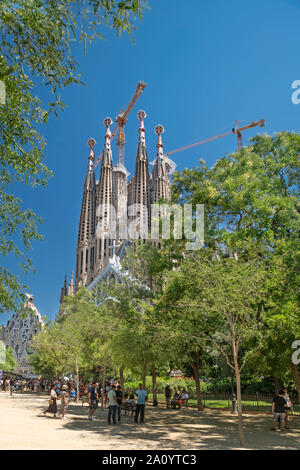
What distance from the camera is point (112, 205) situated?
102062 millimetres

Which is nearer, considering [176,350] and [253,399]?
[176,350]

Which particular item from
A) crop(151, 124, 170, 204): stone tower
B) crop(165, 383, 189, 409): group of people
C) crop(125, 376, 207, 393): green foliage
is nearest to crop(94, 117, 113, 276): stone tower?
crop(151, 124, 170, 204): stone tower

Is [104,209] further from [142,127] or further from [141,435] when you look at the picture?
[141,435]

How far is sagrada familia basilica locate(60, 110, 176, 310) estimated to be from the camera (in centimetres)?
9494

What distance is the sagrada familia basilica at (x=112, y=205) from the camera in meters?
94.9

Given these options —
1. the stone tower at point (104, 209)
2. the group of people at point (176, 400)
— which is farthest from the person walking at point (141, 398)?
the stone tower at point (104, 209)

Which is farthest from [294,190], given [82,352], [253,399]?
[82,352]

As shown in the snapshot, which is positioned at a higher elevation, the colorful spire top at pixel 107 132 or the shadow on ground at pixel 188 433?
the colorful spire top at pixel 107 132

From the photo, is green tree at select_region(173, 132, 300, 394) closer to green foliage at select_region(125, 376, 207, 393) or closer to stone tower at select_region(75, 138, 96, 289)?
green foliage at select_region(125, 376, 207, 393)

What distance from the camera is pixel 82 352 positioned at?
2508 cm

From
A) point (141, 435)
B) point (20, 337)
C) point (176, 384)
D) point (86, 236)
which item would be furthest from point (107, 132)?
point (141, 435)

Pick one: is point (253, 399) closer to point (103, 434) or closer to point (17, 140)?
point (103, 434)

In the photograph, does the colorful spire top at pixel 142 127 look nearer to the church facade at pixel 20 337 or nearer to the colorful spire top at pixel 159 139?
the colorful spire top at pixel 159 139
